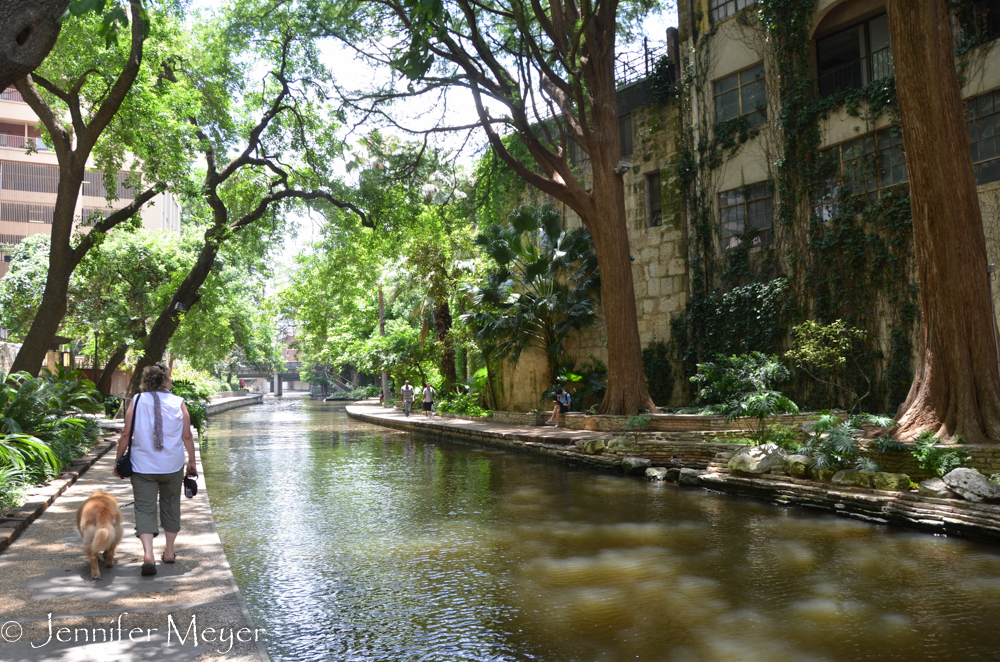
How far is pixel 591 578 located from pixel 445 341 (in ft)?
70.9

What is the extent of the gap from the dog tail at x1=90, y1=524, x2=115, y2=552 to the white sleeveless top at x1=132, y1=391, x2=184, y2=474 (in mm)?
458

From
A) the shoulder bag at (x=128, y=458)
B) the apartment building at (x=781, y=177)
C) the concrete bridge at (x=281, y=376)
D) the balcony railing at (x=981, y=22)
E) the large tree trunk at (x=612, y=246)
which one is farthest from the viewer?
the concrete bridge at (x=281, y=376)

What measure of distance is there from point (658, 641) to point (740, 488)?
6565mm

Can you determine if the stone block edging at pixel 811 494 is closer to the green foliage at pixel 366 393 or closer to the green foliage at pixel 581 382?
the green foliage at pixel 581 382

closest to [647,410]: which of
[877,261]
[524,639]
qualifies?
[877,261]

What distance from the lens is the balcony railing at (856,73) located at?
16594mm

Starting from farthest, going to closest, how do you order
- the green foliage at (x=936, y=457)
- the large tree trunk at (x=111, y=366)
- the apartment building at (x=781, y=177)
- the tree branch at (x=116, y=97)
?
the large tree trunk at (x=111, y=366), the apartment building at (x=781, y=177), the tree branch at (x=116, y=97), the green foliage at (x=936, y=457)

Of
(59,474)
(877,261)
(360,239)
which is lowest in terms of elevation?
(59,474)

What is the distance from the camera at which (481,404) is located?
26969mm

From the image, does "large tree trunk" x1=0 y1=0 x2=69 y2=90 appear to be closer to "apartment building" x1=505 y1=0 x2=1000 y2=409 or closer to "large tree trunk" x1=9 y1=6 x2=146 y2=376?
"large tree trunk" x1=9 y1=6 x2=146 y2=376

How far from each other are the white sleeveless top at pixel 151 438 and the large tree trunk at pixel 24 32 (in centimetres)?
270

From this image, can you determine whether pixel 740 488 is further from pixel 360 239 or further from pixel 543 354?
pixel 360 239

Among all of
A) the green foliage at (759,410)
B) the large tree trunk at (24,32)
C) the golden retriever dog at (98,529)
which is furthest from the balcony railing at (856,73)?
the golden retriever dog at (98,529)

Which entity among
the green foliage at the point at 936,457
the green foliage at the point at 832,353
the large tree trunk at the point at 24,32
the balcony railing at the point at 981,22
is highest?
the balcony railing at the point at 981,22
